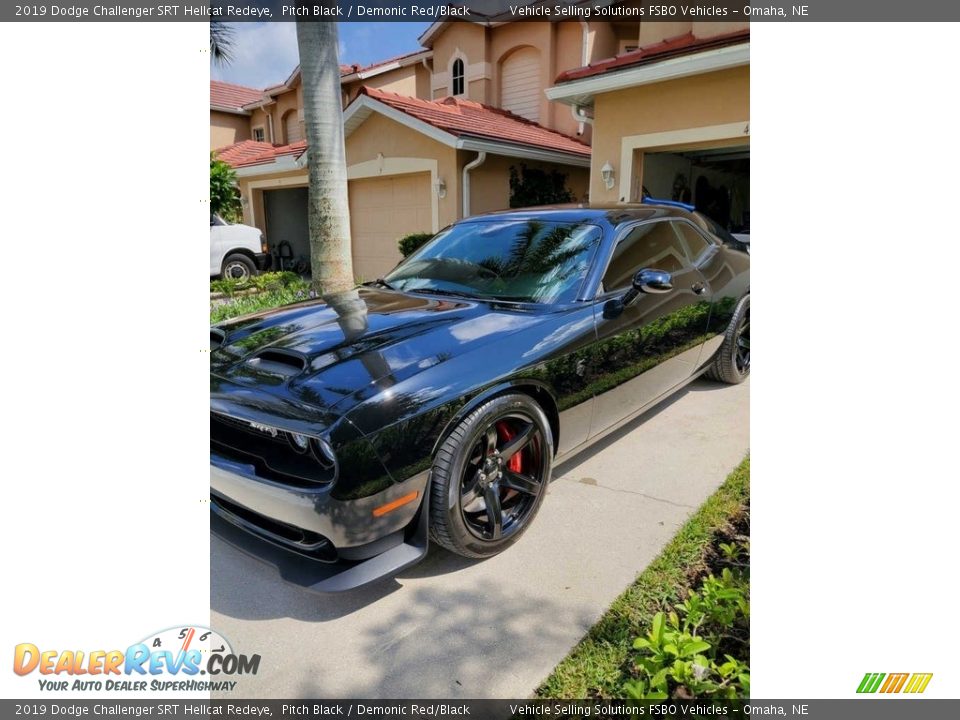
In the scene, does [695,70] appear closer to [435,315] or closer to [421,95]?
[435,315]

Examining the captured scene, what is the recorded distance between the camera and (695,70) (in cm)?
691

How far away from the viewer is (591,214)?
3.58 m

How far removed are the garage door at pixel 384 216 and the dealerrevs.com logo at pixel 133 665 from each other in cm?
938

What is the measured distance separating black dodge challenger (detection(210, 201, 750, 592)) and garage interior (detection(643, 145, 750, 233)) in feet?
22.4

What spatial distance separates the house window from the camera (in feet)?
46.7

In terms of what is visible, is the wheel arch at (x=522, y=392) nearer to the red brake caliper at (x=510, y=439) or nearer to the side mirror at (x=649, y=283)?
the red brake caliper at (x=510, y=439)

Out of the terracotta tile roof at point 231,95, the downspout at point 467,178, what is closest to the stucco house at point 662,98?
the downspout at point 467,178

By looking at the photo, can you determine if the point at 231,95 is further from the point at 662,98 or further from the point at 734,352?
the point at 734,352

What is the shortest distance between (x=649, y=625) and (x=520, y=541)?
2.46 feet

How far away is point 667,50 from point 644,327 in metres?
5.40

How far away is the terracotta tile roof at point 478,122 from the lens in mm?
A: 9648

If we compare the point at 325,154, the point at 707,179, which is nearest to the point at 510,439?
the point at 325,154

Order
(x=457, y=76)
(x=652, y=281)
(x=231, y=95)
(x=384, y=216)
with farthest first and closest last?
(x=231, y=95), (x=457, y=76), (x=384, y=216), (x=652, y=281)

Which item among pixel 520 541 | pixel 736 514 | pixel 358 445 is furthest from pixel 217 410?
pixel 736 514
